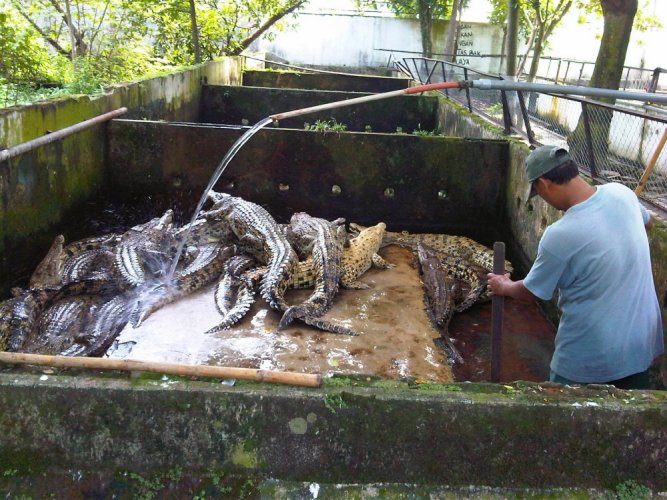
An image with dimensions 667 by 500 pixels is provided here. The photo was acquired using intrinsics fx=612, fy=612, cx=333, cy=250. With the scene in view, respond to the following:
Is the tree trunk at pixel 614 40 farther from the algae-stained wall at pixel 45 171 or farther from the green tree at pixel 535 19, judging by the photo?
the algae-stained wall at pixel 45 171

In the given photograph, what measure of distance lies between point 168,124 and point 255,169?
4.10 feet

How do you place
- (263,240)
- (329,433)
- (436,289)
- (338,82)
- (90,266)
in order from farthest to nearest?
(338,82)
(263,240)
(90,266)
(436,289)
(329,433)

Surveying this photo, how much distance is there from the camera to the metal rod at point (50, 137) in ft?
16.8

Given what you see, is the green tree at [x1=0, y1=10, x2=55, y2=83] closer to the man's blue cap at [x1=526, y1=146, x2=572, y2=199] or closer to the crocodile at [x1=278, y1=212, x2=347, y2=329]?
the crocodile at [x1=278, y1=212, x2=347, y2=329]

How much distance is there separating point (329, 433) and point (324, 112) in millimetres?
10652

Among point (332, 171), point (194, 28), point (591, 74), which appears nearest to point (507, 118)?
point (332, 171)

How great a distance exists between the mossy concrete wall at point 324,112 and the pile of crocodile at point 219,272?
18.1ft

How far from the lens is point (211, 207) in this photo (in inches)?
307

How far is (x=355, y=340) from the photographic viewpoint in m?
5.20

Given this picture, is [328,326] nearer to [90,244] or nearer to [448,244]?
[448,244]

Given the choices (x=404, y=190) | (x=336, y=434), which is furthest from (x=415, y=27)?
(x=336, y=434)

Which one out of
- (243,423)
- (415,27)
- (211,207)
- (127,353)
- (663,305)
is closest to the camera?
(243,423)

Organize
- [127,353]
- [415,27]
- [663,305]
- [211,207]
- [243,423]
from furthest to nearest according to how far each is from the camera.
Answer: [415,27], [211,207], [127,353], [663,305], [243,423]

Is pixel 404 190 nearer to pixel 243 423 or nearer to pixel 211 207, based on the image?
pixel 211 207
